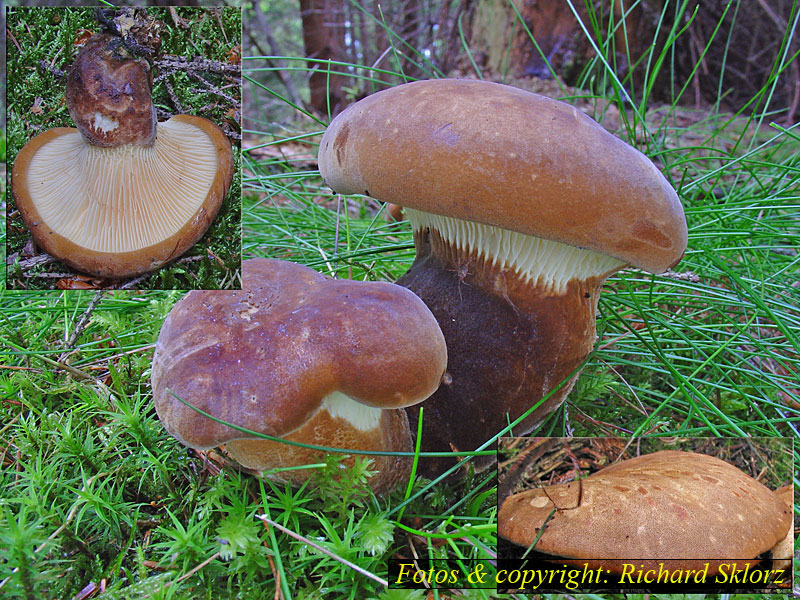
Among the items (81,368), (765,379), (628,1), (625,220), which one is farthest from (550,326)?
(628,1)

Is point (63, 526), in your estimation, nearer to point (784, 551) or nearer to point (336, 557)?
point (336, 557)

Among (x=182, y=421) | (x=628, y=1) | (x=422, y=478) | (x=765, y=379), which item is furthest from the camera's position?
(x=628, y=1)

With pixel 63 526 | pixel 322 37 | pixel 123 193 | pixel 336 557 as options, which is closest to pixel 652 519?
pixel 336 557

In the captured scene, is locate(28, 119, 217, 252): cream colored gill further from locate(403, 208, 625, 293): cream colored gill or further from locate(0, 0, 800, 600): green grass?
locate(403, 208, 625, 293): cream colored gill

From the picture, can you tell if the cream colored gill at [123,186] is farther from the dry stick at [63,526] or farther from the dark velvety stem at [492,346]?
the dark velvety stem at [492,346]

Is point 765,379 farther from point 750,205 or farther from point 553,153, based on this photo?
point 553,153

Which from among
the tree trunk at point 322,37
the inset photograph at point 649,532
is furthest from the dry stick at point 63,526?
the tree trunk at point 322,37
